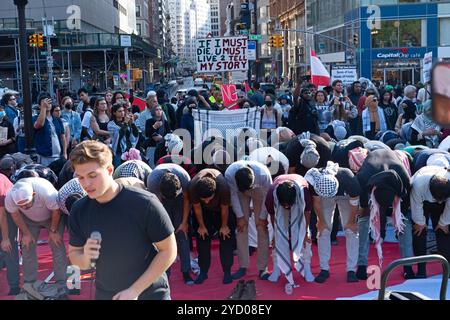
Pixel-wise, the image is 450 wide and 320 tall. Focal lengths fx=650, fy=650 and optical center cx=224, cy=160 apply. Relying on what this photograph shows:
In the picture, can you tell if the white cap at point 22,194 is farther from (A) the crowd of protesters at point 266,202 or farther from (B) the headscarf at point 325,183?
(B) the headscarf at point 325,183

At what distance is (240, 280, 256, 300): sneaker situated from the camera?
240 inches

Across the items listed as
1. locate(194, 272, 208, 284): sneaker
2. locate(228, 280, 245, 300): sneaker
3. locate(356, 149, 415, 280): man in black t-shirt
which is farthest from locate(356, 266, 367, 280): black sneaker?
locate(194, 272, 208, 284): sneaker

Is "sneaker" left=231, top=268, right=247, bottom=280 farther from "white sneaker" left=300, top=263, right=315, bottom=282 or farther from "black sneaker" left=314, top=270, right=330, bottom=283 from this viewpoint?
"black sneaker" left=314, top=270, right=330, bottom=283

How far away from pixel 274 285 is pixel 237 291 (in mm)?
740

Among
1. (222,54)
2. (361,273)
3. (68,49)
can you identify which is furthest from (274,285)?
(68,49)

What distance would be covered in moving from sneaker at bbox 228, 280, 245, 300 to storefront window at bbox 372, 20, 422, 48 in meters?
38.5

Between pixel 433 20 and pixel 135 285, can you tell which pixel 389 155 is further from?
pixel 433 20

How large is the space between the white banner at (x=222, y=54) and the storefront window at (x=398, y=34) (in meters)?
31.6

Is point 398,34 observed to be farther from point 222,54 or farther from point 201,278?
point 201,278

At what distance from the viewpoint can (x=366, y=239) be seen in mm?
7023

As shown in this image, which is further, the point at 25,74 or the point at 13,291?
the point at 25,74

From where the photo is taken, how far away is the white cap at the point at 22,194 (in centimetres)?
621

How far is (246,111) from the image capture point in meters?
10.9

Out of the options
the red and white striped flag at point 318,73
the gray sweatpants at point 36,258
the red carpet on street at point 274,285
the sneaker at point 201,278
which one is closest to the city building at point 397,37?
the red and white striped flag at point 318,73
